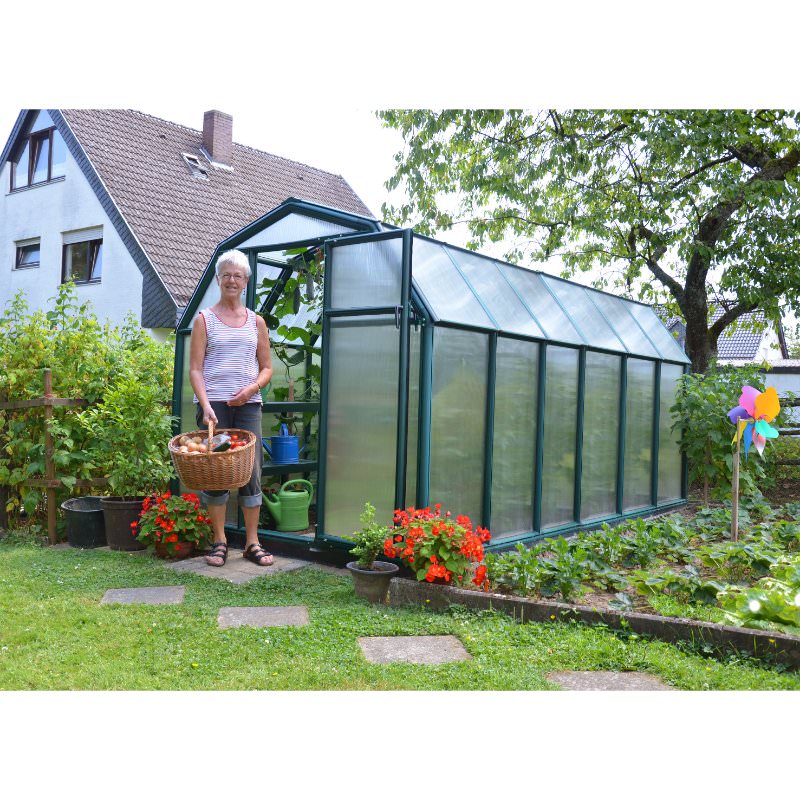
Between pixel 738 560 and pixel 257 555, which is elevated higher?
pixel 738 560

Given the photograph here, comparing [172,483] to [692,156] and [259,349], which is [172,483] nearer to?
A: [259,349]

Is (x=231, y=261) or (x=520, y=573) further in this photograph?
(x=231, y=261)

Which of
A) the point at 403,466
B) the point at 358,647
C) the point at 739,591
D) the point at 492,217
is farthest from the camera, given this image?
the point at 492,217

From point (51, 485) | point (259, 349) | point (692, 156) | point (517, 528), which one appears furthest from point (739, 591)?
point (692, 156)

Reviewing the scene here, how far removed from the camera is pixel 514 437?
5.71 meters

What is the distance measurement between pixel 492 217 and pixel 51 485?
27.7 feet

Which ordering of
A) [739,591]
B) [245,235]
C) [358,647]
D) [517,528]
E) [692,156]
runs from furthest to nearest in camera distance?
1. [692,156]
2. [245,235]
3. [517,528]
4. [739,591]
5. [358,647]

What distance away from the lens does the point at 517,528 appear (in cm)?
577

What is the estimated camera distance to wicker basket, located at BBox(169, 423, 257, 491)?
14.9ft

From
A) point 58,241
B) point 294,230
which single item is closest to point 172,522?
point 294,230

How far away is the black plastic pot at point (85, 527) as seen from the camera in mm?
5766

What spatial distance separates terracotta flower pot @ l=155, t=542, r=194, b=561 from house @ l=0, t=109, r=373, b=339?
7054mm

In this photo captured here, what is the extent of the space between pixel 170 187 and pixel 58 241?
2330 mm

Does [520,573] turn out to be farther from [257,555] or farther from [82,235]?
[82,235]
